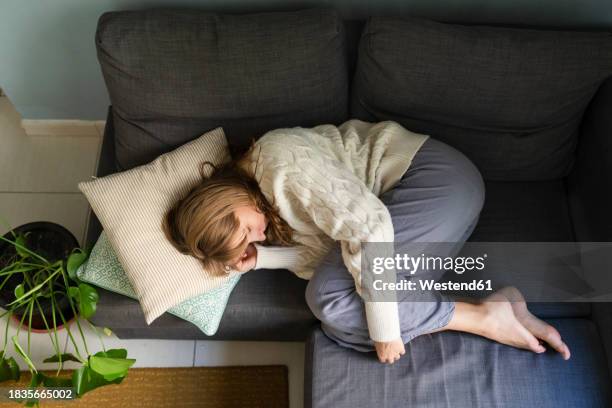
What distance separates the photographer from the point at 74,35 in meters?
1.62

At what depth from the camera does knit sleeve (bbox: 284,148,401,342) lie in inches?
47.1

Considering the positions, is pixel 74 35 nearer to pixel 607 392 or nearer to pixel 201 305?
pixel 201 305

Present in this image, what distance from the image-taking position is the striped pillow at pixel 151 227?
4.25ft

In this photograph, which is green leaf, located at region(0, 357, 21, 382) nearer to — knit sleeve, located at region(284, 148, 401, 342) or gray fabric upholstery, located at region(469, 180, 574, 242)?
knit sleeve, located at region(284, 148, 401, 342)

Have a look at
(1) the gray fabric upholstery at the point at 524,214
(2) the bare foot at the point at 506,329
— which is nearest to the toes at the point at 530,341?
(2) the bare foot at the point at 506,329

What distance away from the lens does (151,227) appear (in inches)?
51.5

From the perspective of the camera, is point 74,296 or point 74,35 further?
point 74,35

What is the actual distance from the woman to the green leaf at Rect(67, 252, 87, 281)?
260 mm

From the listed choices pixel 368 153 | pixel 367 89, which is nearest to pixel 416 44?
pixel 367 89

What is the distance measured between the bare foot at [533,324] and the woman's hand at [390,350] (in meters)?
0.30

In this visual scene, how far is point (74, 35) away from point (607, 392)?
174 centimetres

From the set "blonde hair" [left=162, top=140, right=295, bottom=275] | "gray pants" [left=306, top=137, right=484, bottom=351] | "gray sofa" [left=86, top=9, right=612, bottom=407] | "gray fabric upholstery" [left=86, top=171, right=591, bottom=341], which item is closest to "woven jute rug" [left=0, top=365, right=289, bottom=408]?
"gray fabric upholstery" [left=86, top=171, right=591, bottom=341]

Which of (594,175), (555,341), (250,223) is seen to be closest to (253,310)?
(250,223)

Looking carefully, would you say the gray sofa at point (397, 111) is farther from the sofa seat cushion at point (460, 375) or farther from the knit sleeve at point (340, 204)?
the knit sleeve at point (340, 204)
